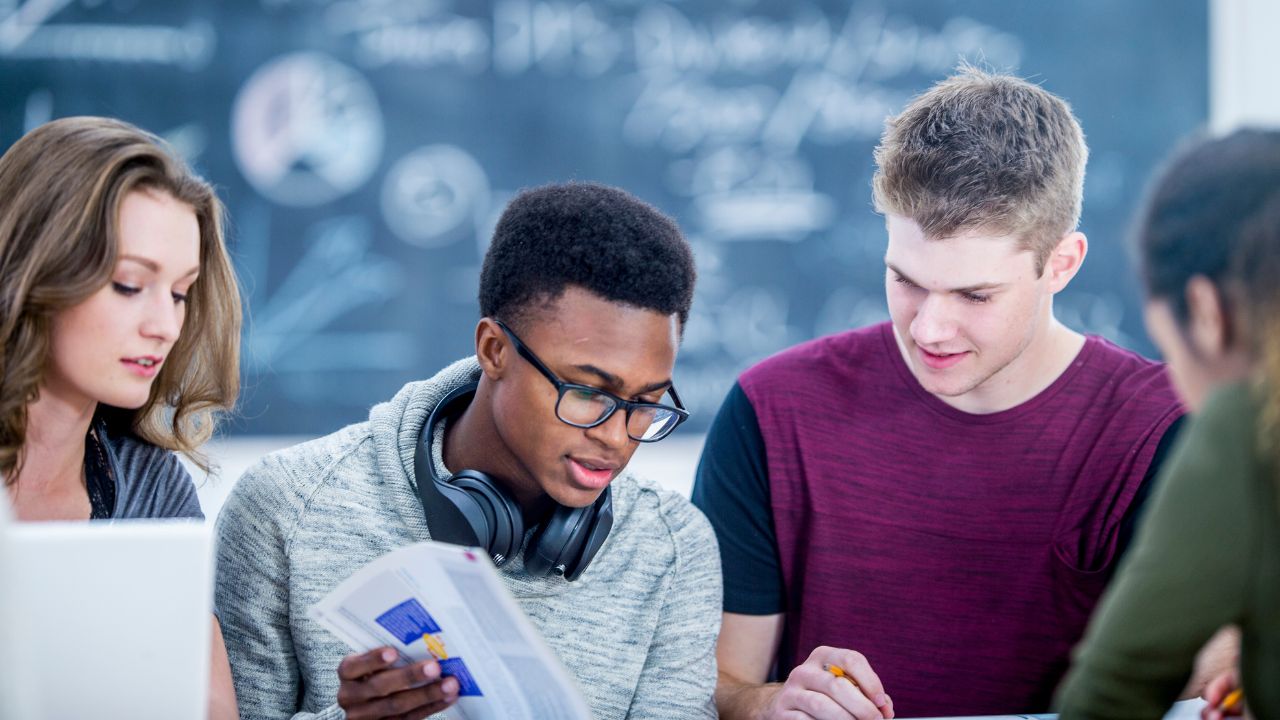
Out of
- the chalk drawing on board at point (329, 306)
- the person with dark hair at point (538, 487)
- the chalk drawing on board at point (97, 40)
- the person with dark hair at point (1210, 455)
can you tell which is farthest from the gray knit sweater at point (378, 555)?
the chalk drawing on board at point (97, 40)

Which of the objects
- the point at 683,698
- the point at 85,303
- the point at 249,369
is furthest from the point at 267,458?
the point at 249,369

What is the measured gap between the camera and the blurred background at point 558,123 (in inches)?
107

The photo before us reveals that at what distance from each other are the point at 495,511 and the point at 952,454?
72cm

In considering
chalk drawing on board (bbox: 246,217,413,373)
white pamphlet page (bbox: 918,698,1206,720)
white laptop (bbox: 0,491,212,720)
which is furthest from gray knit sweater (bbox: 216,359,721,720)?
chalk drawing on board (bbox: 246,217,413,373)

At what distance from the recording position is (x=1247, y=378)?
76cm

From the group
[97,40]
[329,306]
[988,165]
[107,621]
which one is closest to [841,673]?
[988,165]

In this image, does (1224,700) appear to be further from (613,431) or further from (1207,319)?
(613,431)

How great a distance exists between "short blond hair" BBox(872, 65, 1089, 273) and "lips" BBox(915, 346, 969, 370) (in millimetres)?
160

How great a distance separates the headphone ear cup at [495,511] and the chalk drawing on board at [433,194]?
60.9 inches

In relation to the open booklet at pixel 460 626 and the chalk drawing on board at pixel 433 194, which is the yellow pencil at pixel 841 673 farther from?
the chalk drawing on board at pixel 433 194

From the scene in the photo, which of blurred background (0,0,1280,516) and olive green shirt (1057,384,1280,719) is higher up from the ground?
blurred background (0,0,1280,516)

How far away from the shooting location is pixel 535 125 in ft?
9.40

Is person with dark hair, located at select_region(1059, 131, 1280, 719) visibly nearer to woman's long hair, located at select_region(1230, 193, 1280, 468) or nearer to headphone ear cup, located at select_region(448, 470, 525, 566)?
Result: woman's long hair, located at select_region(1230, 193, 1280, 468)

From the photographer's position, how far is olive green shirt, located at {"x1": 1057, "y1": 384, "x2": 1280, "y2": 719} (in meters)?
0.73
